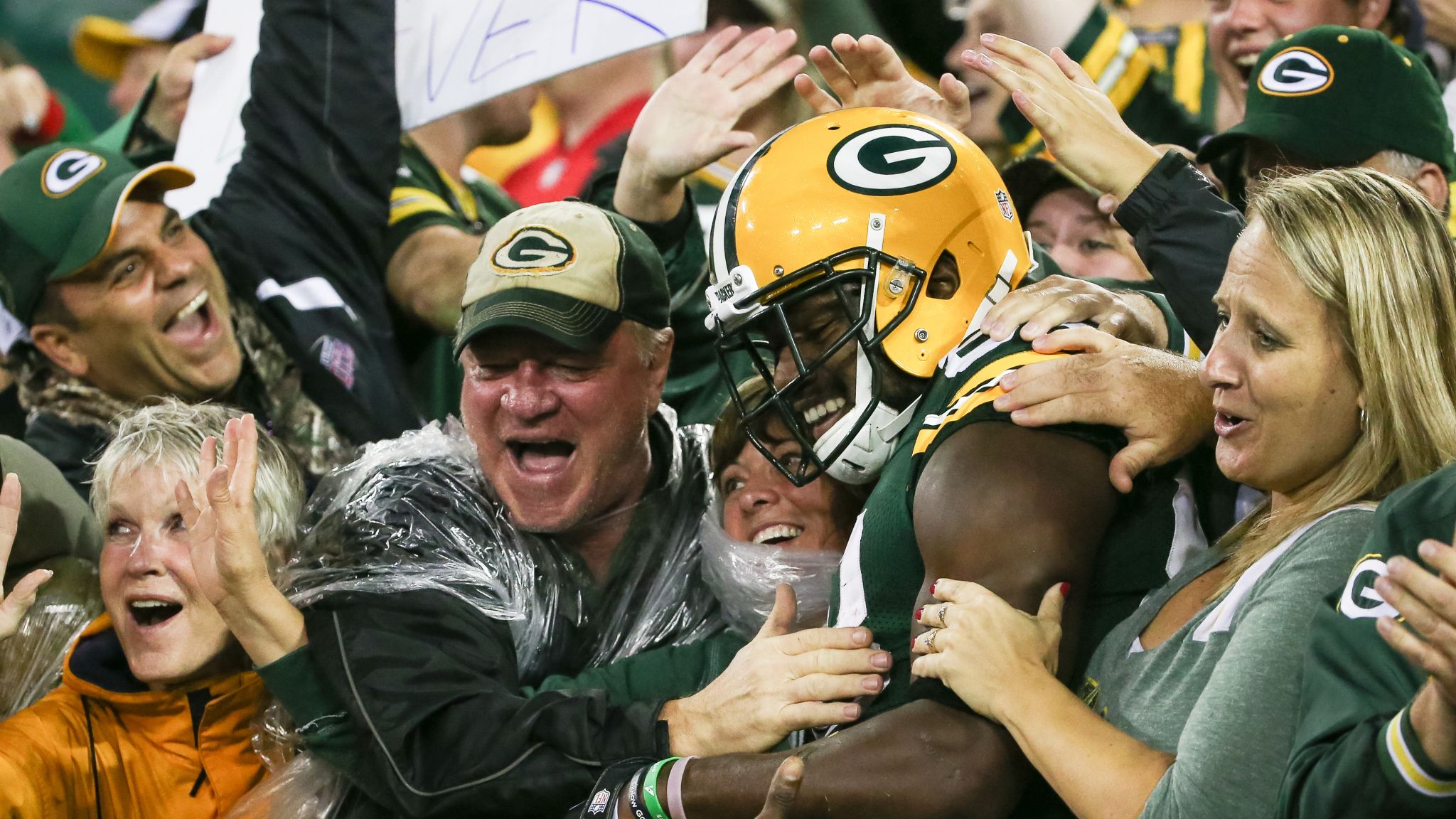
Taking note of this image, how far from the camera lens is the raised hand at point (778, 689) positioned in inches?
93.3

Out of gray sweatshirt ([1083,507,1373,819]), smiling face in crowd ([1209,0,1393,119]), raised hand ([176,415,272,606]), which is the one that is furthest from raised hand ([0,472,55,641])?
smiling face in crowd ([1209,0,1393,119])

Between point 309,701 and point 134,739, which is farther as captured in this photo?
point 134,739

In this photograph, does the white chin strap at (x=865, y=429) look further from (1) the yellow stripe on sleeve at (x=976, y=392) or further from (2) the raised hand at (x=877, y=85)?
(2) the raised hand at (x=877, y=85)

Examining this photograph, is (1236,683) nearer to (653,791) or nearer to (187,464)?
(653,791)

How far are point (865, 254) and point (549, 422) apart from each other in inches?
38.1

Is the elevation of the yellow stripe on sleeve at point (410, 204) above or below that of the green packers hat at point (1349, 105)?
below

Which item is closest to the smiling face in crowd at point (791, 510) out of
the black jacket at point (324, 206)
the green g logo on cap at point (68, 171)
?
the black jacket at point (324, 206)

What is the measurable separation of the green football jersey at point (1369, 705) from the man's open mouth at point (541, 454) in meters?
1.78

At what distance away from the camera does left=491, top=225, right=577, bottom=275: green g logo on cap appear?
3.16 metres

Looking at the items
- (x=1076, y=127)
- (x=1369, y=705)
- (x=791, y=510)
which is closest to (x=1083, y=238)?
(x=1076, y=127)

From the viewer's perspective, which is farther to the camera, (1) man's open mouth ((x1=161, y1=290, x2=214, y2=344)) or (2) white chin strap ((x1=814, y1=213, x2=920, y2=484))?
(1) man's open mouth ((x1=161, y1=290, x2=214, y2=344))

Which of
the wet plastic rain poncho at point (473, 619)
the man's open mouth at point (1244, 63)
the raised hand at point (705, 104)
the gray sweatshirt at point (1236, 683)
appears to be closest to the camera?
the gray sweatshirt at point (1236, 683)

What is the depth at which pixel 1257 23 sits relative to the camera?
4.23 meters

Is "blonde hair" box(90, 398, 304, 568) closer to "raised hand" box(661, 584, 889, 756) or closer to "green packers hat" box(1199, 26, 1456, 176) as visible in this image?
"raised hand" box(661, 584, 889, 756)
